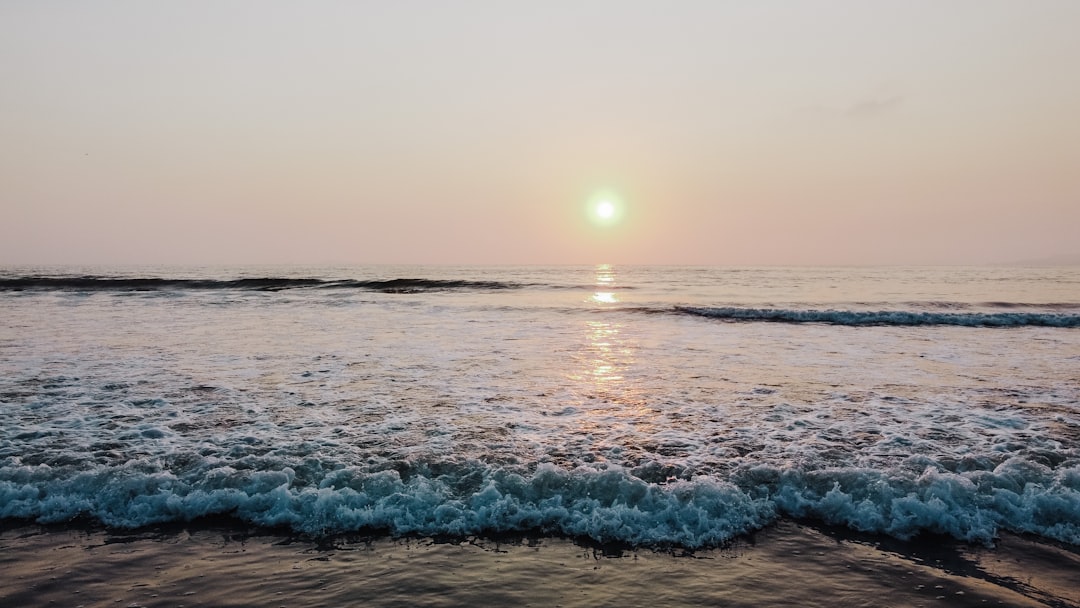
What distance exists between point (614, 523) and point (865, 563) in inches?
89.9

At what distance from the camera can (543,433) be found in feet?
29.9

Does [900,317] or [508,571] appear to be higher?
[900,317]

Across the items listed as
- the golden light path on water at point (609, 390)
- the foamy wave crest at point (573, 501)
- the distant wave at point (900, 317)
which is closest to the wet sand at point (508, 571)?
the foamy wave crest at point (573, 501)

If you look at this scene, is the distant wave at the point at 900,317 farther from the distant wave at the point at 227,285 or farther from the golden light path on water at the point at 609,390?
the distant wave at the point at 227,285

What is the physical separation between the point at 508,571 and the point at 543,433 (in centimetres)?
386

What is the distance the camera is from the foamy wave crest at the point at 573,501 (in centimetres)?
618

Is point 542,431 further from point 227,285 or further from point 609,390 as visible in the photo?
point 227,285

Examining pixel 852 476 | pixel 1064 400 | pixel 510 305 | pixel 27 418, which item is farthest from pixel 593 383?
pixel 510 305

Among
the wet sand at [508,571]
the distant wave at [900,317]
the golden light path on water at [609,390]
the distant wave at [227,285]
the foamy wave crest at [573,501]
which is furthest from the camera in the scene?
the distant wave at [227,285]

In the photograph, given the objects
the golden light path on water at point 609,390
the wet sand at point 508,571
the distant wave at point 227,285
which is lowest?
the wet sand at point 508,571

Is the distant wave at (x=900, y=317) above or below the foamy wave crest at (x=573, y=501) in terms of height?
above

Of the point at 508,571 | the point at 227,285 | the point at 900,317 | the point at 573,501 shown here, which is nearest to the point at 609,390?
the point at 573,501

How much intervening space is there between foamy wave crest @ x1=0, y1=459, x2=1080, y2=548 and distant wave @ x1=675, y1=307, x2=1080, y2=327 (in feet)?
72.1

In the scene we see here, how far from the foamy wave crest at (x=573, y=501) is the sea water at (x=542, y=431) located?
1.1 inches
